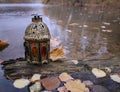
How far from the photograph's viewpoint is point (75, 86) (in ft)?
6.15

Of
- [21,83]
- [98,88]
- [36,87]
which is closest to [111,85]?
[98,88]

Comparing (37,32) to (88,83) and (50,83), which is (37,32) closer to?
(50,83)

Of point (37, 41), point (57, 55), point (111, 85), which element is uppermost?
point (37, 41)

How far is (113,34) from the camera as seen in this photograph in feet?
12.5

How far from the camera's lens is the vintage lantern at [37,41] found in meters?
2.14

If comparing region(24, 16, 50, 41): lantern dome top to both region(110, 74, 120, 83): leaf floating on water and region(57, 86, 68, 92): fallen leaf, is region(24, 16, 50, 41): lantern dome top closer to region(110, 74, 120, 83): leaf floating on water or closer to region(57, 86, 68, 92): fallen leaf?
region(57, 86, 68, 92): fallen leaf

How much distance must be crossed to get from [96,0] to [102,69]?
691cm

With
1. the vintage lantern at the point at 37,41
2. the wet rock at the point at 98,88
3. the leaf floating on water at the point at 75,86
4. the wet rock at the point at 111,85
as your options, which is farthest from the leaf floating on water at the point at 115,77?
the vintage lantern at the point at 37,41

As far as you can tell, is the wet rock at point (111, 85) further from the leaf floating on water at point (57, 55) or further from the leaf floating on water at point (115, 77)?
the leaf floating on water at point (57, 55)

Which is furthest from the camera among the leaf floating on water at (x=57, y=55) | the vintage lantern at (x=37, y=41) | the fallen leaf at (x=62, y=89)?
the leaf floating on water at (x=57, y=55)

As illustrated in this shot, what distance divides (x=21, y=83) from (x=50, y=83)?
0.26 m

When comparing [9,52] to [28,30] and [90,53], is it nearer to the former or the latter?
[28,30]

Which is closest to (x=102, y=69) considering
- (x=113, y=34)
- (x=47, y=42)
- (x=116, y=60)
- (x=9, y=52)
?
(x=116, y=60)

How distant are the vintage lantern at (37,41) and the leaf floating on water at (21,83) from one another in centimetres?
31
